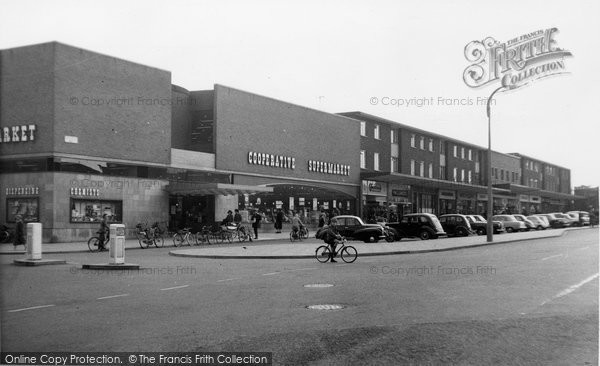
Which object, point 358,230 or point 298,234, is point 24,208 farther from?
point 358,230

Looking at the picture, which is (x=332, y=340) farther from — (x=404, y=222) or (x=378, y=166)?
(x=378, y=166)

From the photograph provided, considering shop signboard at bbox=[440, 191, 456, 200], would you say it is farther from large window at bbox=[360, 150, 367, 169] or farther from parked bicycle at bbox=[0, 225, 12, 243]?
parked bicycle at bbox=[0, 225, 12, 243]

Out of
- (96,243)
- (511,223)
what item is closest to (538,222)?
(511,223)

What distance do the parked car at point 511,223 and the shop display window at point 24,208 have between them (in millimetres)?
35038

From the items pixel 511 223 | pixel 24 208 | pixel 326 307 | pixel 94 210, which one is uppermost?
pixel 24 208

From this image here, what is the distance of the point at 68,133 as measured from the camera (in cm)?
2947

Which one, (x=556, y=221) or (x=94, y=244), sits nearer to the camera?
(x=94, y=244)

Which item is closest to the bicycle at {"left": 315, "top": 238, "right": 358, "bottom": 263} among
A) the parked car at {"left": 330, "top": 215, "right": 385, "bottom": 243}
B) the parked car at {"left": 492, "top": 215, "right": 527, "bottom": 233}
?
the parked car at {"left": 330, "top": 215, "right": 385, "bottom": 243}

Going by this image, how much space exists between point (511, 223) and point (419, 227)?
61.5 ft

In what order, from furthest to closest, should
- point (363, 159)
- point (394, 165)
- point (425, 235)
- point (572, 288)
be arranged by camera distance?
point (394, 165), point (363, 159), point (425, 235), point (572, 288)

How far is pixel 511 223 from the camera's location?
4959cm

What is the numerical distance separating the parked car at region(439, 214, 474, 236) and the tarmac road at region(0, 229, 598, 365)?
2245 centimetres

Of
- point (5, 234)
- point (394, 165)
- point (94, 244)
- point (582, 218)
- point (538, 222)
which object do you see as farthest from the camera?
point (582, 218)

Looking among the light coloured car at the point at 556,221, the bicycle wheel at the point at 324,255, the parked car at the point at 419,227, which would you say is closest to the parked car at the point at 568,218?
the light coloured car at the point at 556,221
